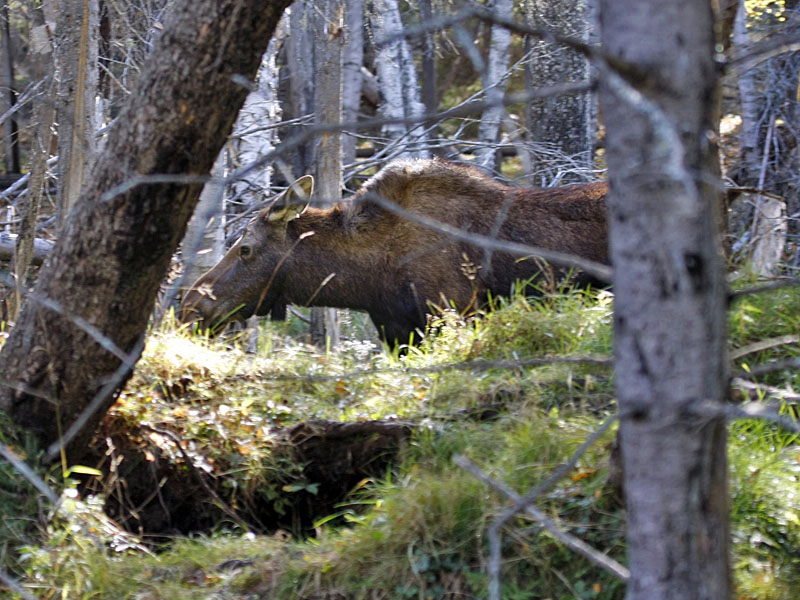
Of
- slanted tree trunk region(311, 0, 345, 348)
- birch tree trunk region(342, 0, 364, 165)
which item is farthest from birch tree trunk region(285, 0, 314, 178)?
slanted tree trunk region(311, 0, 345, 348)

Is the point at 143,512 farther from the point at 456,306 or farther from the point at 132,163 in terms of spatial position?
the point at 456,306

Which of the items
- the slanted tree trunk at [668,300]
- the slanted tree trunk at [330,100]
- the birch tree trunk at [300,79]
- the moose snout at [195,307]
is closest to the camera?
the slanted tree trunk at [668,300]

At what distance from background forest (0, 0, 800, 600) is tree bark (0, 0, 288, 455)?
0.04ft

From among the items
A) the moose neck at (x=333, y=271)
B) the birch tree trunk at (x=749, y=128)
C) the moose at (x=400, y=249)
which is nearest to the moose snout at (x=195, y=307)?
the moose at (x=400, y=249)

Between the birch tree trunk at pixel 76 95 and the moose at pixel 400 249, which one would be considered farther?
the moose at pixel 400 249

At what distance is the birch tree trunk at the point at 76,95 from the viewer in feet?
18.8

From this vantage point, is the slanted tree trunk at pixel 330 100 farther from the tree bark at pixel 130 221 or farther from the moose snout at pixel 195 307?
the tree bark at pixel 130 221

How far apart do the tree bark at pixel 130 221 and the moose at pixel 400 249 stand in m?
2.80

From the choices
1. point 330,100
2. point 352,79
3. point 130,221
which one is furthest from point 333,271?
point 352,79

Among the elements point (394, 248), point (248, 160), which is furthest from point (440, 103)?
point (394, 248)

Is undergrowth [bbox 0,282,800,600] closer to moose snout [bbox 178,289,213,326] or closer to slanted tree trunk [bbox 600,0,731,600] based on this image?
slanted tree trunk [bbox 600,0,731,600]

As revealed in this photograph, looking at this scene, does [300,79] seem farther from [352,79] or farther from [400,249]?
[400,249]

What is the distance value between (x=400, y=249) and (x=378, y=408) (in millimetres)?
2604

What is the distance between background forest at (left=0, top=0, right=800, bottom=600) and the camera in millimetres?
2332
